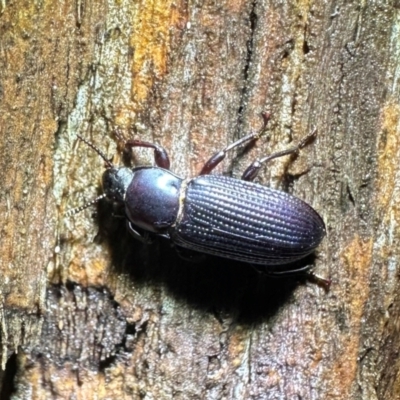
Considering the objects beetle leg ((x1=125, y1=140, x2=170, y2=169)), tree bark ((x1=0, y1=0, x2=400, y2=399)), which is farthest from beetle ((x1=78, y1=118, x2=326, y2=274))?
tree bark ((x1=0, y1=0, x2=400, y2=399))

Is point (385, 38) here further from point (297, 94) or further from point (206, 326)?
point (206, 326)

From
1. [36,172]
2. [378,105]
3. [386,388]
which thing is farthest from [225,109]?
[386,388]

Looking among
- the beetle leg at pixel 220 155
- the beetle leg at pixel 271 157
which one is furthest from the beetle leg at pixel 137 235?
the beetle leg at pixel 271 157

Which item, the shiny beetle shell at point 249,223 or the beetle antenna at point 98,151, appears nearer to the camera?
the shiny beetle shell at point 249,223

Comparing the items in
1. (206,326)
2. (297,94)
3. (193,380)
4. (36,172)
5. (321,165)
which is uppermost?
(297,94)

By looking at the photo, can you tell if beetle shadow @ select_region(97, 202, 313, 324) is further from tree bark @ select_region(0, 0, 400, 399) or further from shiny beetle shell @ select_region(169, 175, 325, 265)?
shiny beetle shell @ select_region(169, 175, 325, 265)

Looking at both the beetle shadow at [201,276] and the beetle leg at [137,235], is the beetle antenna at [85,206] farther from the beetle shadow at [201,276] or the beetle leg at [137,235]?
the beetle leg at [137,235]

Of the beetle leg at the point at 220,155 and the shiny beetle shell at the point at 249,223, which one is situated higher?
the beetle leg at the point at 220,155
